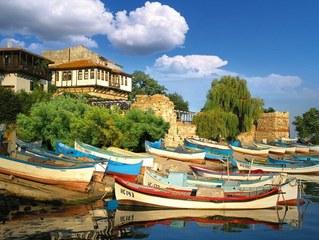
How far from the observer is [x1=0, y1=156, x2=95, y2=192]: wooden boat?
20516 millimetres

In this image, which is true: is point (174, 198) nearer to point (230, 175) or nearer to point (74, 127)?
point (230, 175)

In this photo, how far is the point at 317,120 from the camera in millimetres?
66438

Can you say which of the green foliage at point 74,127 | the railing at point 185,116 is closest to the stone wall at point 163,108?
the railing at point 185,116

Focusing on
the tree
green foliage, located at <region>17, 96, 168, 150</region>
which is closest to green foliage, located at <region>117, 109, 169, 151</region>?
green foliage, located at <region>17, 96, 168, 150</region>

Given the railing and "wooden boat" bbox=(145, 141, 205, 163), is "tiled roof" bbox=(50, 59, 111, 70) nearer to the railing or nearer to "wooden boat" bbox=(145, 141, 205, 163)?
the railing

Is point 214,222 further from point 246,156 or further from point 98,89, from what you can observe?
point 98,89

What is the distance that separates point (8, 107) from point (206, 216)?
25164mm

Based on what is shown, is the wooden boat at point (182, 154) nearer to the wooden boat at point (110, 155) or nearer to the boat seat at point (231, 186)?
the wooden boat at point (110, 155)

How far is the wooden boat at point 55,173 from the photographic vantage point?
20.5m

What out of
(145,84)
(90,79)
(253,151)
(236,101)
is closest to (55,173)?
(253,151)

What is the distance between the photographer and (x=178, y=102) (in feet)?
262

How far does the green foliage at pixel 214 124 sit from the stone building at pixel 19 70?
18409 millimetres

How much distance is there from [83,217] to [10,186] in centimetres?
416

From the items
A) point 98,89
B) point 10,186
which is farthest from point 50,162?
point 98,89
